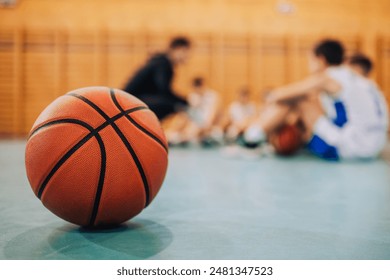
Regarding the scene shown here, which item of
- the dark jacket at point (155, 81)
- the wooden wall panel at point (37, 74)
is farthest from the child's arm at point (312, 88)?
the wooden wall panel at point (37, 74)

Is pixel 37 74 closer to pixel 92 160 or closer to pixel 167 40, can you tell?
pixel 167 40

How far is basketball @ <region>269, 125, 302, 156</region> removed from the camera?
4.40 metres

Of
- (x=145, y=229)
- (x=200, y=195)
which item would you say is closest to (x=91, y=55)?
(x=200, y=195)

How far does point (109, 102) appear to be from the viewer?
1.61 meters

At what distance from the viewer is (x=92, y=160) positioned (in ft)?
4.86

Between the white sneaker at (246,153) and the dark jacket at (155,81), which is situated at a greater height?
the dark jacket at (155,81)

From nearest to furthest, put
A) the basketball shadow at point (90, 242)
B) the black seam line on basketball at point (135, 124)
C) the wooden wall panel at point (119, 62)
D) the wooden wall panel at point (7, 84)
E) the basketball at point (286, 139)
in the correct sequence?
1. the basketball shadow at point (90, 242)
2. the black seam line on basketball at point (135, 124)
3. the basketball at point (286, 139)
4. the wooden wall panel at point (7, 84)
5. the wooden wall panel at point (119, 62)

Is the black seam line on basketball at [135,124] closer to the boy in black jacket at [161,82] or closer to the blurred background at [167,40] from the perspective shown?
the boy in black jacket at [161,82]

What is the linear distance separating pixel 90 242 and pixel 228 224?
593mm

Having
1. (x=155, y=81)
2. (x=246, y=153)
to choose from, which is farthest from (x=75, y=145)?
(x=155, y=81)

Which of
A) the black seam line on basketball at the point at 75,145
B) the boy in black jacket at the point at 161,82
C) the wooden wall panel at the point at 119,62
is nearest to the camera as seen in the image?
the black seam line on basketball at the point at 75,145

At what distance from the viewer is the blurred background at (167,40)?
9.09 meters

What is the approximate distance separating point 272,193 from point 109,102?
4.22ft
